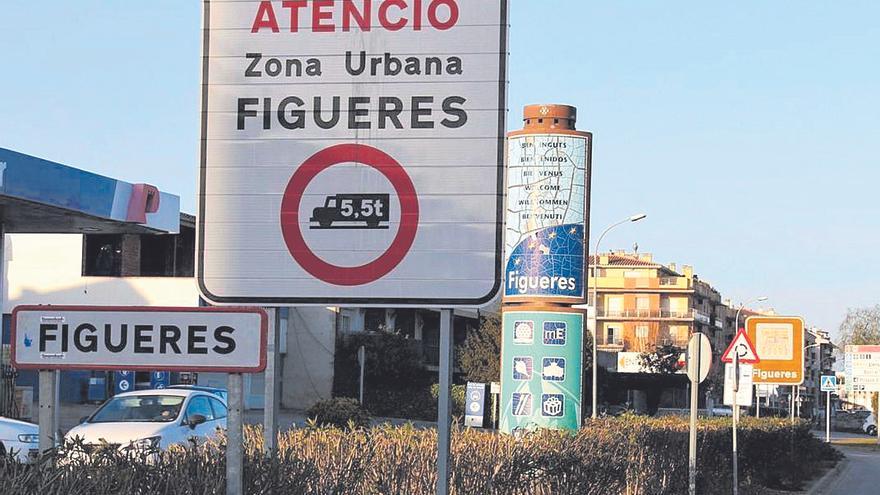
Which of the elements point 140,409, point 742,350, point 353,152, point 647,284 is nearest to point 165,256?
point 140,409

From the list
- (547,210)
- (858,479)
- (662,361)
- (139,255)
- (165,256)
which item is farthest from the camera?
(662,361)

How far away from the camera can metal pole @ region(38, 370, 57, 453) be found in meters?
3.73

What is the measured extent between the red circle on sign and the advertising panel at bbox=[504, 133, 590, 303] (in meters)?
21.7

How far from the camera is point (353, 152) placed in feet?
12.3

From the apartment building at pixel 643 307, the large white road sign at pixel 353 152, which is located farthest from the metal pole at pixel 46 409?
the apartment building at pixel 643 307

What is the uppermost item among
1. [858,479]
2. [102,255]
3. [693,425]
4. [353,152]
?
[102,255]

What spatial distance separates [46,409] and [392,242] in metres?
1.24

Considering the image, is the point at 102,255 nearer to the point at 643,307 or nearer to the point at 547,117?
the point at 547,117

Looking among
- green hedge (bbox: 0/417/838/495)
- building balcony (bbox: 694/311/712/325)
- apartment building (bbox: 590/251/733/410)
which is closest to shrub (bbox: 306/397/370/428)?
green hedge (bbox: 0/417/838/495)

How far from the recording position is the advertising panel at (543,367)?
81.7 feet

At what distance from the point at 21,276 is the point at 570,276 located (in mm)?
26302

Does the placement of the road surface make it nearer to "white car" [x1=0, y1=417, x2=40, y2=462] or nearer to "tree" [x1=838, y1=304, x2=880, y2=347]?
"white car" [x1=0, y1=417, x2=40, y2=462]

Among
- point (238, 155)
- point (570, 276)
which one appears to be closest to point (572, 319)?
point (570, 276)

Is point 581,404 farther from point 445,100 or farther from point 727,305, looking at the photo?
point 727,305
